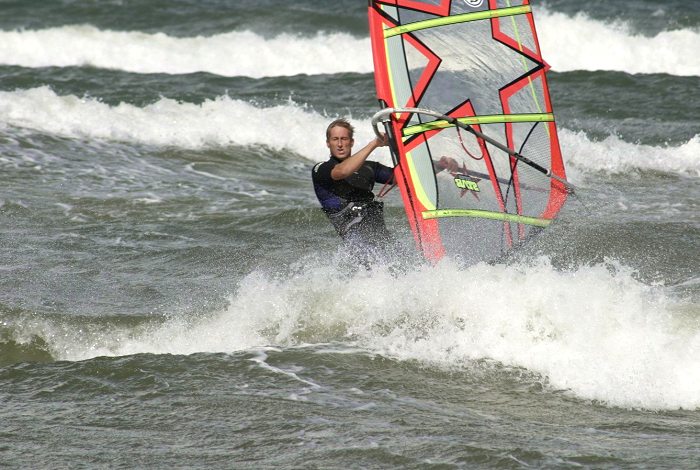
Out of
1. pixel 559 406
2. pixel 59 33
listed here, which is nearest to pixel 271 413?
pixel 559 406

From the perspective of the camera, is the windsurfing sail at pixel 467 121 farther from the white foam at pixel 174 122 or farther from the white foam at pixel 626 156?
the white foam at pixel 174 122

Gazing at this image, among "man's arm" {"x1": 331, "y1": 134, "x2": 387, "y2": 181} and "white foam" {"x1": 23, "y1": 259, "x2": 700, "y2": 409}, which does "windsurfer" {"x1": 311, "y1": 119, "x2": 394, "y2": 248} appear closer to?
"man's arm" {"x1": 331, "y1": 134, "x2": 387, "y2": 181}

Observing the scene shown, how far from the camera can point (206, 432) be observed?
14.4 feet

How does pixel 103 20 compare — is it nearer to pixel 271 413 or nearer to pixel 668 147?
pixel 668 147

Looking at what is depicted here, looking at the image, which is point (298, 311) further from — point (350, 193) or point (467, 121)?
point (467, 121)

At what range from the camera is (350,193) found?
603cm

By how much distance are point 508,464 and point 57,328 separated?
10.6 feet

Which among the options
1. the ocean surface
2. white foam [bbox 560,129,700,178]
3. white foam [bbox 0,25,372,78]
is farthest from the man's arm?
white foam [bbox 0,25,372,78]

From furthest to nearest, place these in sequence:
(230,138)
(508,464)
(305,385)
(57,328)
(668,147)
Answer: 1. (230,138)
2. (668,147)
3. (57,328)
4. (305,385)
5. (508,464)

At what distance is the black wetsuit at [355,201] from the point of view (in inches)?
235

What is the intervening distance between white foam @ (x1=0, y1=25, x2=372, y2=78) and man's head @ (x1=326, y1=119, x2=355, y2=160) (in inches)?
527

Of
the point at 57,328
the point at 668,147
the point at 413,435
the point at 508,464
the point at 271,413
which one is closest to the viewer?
the point at 508,464

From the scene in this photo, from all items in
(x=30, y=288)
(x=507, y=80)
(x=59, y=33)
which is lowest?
(x=30, y=288)

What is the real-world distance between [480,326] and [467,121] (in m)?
1.28
